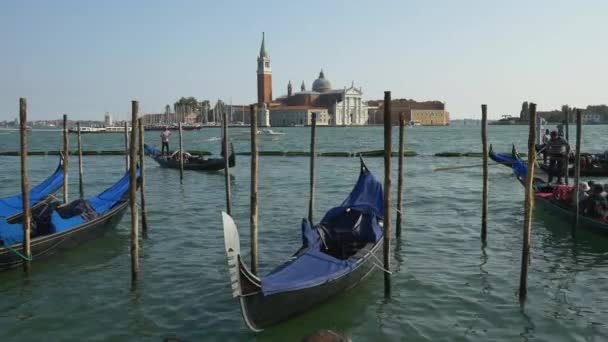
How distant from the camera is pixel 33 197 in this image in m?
8.52

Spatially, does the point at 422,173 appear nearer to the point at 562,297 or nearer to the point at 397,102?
the point at 562,297

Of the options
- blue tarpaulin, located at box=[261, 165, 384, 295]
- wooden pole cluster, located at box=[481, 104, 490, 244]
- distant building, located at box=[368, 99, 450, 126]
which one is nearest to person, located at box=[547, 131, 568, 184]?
wooden pole cluster, located at box=[481, 104, 490, 244]

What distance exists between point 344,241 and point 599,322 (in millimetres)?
2604

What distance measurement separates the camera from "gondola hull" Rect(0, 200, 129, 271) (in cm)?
608

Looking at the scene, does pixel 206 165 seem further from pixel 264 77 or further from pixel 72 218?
pixel 264 77

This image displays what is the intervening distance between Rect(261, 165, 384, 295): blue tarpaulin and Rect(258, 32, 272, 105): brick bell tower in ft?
291

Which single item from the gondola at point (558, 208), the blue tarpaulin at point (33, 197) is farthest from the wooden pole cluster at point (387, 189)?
the blue tarpaulin at point (33, 197)

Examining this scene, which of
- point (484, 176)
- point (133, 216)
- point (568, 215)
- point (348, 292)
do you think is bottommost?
point (348, 292)

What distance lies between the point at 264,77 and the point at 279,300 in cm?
9267

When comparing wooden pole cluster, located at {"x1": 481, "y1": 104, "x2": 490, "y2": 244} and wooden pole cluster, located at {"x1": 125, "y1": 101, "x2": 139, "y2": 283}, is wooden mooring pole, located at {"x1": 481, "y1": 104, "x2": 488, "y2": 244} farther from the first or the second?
wooden pole cluster, located at {"x1": 125, "y1": 101, "x2": 139, "y2": 283}

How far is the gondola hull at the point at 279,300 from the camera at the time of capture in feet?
Answer: 13.5

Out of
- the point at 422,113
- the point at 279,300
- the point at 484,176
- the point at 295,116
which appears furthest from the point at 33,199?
the point at 422,113

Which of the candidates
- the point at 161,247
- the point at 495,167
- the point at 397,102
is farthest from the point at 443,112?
the point at 161,247

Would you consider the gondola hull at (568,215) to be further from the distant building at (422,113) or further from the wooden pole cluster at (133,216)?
the distant building at (422,113)
